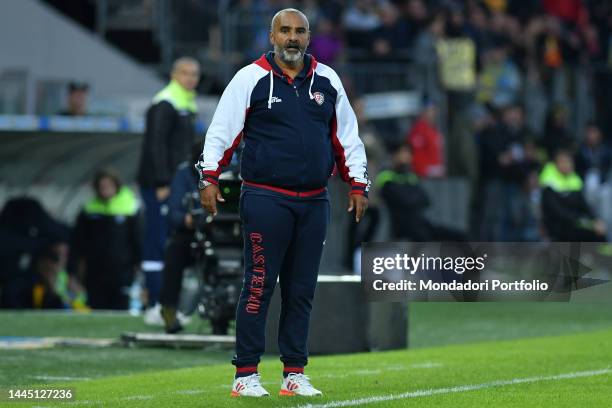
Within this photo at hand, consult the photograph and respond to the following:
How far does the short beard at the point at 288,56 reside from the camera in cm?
956

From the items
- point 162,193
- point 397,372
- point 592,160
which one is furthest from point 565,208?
point 397,372

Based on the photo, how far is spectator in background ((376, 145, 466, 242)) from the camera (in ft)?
74.6

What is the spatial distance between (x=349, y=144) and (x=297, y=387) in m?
1.37

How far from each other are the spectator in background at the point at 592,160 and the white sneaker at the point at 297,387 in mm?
17250

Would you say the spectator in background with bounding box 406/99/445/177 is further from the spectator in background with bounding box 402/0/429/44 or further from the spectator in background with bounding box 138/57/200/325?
the spectator in background with bounding box 138/57/200/325

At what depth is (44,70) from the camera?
23906 millimetres

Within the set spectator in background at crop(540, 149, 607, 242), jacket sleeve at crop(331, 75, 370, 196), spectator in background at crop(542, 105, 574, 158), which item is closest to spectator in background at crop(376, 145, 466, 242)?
spectator in background at crop(540, 149, 607, 242)

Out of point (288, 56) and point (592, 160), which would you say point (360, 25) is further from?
point (288, 56)

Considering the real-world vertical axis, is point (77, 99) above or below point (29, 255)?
above

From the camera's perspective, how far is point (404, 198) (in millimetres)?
22766

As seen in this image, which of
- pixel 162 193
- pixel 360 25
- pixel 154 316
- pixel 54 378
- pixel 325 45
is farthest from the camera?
pixel 360 25

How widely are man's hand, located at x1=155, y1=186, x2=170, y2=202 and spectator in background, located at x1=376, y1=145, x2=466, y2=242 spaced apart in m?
6.97

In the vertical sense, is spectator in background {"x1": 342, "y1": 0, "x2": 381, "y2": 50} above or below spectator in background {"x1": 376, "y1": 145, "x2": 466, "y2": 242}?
above

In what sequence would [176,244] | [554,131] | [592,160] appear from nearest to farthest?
[176,244], [592,160], [554,131]
